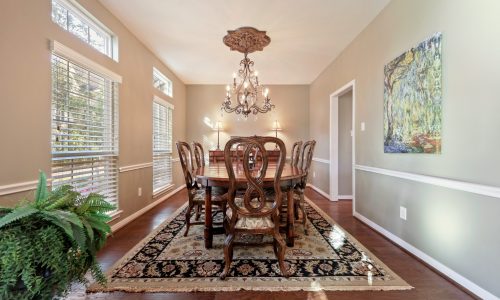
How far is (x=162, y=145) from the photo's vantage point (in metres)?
4.77

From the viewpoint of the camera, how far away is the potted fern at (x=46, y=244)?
37.3 inches

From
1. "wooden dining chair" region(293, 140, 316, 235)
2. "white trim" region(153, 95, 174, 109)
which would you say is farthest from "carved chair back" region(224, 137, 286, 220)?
"white trim" region(153, 95, 174, 109)

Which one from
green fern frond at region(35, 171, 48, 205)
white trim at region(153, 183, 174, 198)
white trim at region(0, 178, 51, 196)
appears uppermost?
green fern frond at region(35, 171, 48, 205)

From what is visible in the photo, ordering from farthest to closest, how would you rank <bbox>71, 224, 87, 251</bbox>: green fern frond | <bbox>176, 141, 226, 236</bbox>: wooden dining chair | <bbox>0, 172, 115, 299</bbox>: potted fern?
<bbox>176, 141, 226, 236</bbox>: wooden dining chair < <bbox>71, 224, 87, 251</bbox>: green fern frond < <bbox>0, 172, 115, 299</bbox>: potted fern

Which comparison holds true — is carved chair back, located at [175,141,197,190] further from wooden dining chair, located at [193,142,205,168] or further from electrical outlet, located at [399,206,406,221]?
electrical outlet, located at [399,206,406,221]

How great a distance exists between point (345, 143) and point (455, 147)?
2.83 meters

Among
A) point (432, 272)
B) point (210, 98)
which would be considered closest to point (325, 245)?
point (432, 272)

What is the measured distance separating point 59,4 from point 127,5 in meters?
0.68

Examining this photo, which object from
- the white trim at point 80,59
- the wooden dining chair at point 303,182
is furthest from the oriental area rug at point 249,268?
the white trim at point 80,59

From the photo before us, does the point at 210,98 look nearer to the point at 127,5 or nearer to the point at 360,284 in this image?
the point at 127,5

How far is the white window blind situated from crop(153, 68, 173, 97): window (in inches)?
59.5

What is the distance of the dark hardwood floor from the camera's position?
5.40ft

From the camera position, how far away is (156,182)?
14.5 ft

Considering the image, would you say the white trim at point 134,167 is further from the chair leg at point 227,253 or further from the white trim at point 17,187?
the chair leg at point 227,253
